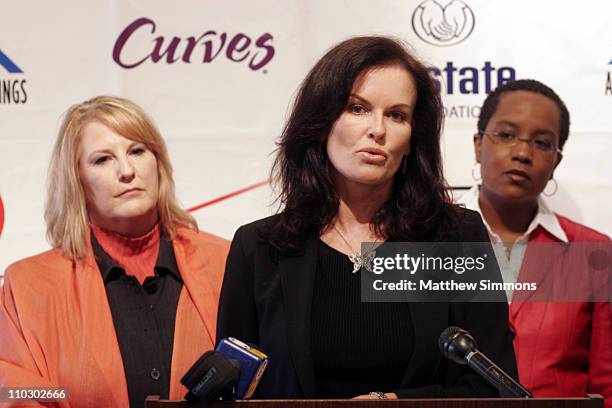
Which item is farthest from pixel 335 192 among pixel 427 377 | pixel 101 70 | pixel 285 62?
pixel 101 70

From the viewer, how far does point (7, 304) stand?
2.59m

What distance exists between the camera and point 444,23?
293cm

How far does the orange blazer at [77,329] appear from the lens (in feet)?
8.00

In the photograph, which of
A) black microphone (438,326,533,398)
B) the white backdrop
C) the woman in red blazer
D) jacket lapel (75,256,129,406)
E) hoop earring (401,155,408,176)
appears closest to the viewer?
black microphone (438,326,533,398)

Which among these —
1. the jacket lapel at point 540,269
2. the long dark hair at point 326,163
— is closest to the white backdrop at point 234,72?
the jacket lapel at point 540,269

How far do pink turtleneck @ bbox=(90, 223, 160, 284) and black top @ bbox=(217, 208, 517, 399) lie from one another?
1.53ft

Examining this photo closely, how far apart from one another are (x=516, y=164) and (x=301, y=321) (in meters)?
1.12

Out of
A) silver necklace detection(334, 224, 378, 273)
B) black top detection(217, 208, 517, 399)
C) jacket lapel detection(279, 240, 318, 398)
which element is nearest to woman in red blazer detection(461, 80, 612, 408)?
black top detection(217, 208, 517, 399)

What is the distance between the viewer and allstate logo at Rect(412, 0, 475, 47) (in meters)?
2.93

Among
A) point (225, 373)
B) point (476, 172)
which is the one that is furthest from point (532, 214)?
point (225, 373)

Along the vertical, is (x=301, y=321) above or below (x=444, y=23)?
below

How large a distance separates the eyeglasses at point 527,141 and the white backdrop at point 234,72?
93 mm

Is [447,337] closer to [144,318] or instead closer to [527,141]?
[144,318]

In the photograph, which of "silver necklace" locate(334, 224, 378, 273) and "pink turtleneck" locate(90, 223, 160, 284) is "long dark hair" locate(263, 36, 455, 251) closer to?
"silver necklace" locate(334, 224, 378, 273)
